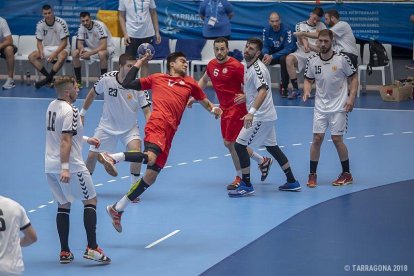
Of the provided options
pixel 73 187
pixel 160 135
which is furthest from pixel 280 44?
pixel 73 187

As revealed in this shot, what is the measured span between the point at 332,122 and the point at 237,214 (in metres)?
2.13

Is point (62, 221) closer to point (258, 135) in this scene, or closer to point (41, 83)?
point (258, 135)

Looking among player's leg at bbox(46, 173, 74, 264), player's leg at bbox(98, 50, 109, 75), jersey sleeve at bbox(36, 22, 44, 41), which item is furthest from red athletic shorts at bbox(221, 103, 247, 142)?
jersey sleeve at bbox(36, 22, 44, 41)

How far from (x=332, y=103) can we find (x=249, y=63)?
126cm

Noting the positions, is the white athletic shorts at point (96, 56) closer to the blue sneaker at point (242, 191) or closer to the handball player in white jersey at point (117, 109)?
the handball player in white jersey at point (117, 109)

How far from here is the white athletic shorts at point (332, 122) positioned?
40.3ft

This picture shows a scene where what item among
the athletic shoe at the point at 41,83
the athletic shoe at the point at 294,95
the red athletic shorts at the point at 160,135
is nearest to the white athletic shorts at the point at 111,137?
the red athletic shorts at the point at 160,135

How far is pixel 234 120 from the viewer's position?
476 inches

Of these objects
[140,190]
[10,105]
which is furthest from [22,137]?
[140,190]

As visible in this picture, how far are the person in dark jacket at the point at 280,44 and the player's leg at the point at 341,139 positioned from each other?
8159mm

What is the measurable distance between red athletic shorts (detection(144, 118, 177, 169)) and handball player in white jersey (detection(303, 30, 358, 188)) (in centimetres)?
277

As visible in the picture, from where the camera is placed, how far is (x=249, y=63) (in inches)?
466

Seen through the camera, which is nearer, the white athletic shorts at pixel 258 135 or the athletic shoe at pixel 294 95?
the white athletic shorts at pixel 258 135

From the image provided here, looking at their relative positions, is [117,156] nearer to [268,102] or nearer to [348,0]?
[268,102]
